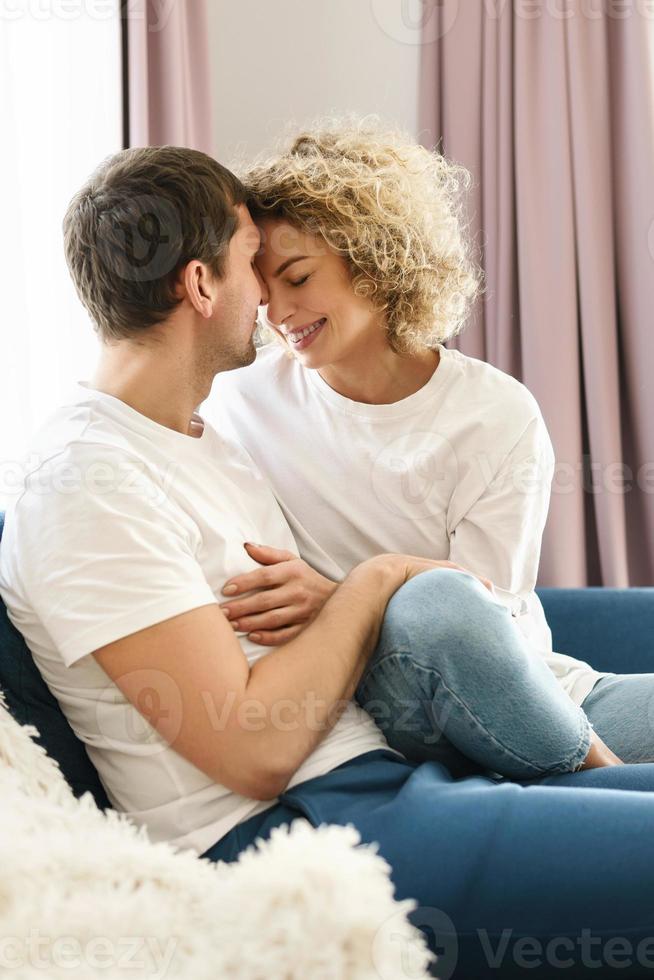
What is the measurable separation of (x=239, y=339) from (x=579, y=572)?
164cm

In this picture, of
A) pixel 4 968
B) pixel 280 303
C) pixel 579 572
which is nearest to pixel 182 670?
pixel 4 968

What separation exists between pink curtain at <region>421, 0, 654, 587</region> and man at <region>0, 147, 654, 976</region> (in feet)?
5.31

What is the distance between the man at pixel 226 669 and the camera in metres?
0.98

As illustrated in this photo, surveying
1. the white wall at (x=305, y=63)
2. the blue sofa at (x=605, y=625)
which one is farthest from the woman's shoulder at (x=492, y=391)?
the white wall at (x=305, y=63)

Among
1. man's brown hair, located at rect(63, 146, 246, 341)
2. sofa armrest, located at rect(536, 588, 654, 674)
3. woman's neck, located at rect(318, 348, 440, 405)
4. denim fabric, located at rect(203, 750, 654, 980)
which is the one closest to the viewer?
denim fabric, located at rect(203, 750, 654, 980)

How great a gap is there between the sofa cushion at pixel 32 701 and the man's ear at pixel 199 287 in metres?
0.46

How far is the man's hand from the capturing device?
1.22 meters

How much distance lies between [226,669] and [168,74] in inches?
66.1

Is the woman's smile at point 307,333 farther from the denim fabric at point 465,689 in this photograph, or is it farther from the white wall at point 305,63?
the white wall at point 305,63

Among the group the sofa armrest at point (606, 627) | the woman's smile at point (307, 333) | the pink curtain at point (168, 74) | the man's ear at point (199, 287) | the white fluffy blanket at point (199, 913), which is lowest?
the sofa armrest at point (606, 627)

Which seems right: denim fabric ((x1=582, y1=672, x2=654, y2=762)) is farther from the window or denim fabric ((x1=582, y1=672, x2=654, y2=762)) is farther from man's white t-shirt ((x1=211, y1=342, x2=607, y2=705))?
the window

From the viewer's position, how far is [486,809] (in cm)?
101

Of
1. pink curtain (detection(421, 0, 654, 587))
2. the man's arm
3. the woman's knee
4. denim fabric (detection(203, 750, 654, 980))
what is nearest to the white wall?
pink curtain (detection(421, 0, 654, 587))

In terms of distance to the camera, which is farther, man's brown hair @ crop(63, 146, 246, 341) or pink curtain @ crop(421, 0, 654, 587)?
pink curtain @ crop(421, 0, 654, 587)
